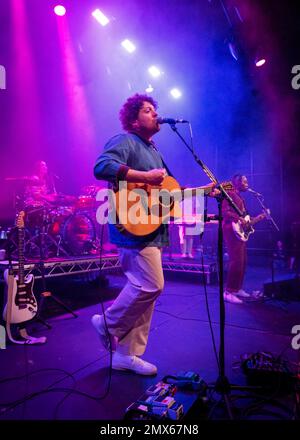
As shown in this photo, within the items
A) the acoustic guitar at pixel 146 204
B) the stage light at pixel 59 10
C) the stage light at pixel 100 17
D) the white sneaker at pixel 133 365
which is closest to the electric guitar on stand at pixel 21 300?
the white sneaker at pixel 133 365

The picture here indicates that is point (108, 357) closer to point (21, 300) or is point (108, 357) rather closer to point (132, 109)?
point (21, 300)

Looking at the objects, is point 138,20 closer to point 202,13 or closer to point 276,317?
point 202,13

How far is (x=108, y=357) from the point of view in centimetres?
311

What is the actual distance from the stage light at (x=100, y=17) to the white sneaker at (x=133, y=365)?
809cm

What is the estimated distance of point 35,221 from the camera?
211 inches

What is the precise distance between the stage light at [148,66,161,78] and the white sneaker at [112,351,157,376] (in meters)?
9.39

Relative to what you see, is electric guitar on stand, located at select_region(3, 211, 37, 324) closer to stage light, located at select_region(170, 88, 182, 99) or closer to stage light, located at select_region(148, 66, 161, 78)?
stage light, located at select_region(148, 66, 161, 78)

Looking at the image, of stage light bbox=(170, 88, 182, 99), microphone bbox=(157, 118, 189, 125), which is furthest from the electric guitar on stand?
stage light bbox=(170, 88, 182, 99)

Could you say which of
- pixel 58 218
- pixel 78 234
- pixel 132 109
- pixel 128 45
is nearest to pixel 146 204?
pixel 132 109

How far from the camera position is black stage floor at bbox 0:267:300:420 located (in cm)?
221

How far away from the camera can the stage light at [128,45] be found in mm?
8745

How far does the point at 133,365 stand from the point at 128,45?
891 cm
